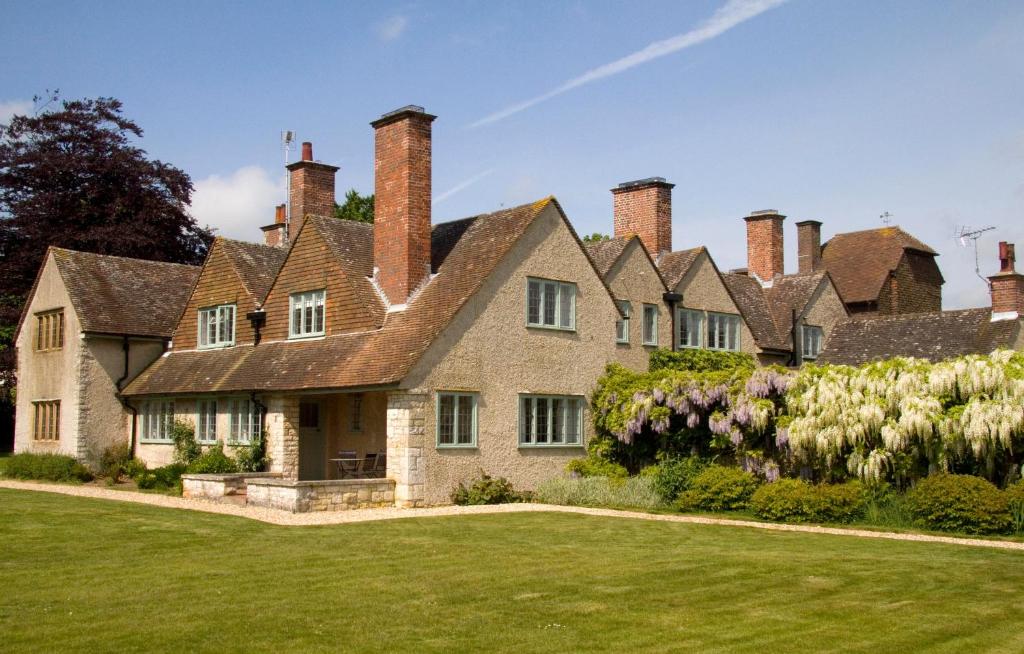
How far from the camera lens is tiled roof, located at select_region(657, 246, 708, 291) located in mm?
33656

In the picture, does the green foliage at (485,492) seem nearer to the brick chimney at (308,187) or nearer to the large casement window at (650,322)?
the large casement window at (650,322)

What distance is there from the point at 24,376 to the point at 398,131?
17.0 m

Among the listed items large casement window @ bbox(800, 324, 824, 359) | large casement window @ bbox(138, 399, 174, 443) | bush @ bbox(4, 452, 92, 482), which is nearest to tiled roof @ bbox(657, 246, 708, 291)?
large casement window @ bbox(800, 324, 824, 359)

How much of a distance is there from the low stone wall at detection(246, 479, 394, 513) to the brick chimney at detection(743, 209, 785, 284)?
22.7 metres

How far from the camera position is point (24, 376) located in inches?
1373

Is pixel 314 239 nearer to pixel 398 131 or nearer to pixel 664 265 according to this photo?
pixel 398 131

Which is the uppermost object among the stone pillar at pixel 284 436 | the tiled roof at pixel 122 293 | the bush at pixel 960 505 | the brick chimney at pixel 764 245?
the brick chimney at pixel 764 245

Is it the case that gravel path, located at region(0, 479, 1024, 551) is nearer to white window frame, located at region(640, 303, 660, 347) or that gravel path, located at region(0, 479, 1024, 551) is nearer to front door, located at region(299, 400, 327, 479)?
front door, located at region(299, 400, 327, 479)

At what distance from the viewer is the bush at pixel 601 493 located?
920 inches

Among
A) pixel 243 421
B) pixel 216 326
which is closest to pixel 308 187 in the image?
pixel 216 326

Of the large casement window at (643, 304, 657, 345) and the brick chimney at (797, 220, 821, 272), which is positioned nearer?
the large casement window at (643, 304, 657, 345)

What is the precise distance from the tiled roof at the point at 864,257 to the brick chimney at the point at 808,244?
324cm

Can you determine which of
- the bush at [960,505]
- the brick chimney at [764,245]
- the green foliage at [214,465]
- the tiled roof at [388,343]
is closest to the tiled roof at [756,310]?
the brick chimney at [764,245]

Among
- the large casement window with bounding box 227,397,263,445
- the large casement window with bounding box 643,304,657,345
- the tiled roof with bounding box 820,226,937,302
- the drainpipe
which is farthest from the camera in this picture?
the tiled roof with bounding box 820,226,937,302
